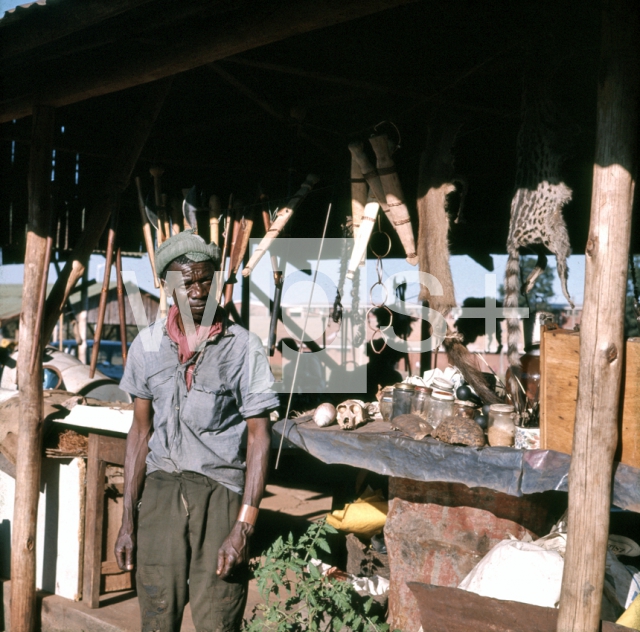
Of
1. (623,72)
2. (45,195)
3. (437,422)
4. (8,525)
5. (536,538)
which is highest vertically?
(623,72)

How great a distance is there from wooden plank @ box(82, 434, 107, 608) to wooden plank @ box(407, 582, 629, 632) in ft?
7.28

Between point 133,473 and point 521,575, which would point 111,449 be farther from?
point 521,575

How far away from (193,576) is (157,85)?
9.10 feet

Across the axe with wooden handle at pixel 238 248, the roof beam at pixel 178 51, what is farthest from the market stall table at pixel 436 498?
the roof beam at pixel 178 51

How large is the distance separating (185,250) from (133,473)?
3.30ft

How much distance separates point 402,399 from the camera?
11.5 feet

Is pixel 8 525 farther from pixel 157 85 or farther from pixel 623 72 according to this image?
pixel 623 72

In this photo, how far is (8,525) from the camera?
14.8 ft

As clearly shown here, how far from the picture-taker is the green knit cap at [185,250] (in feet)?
8.77

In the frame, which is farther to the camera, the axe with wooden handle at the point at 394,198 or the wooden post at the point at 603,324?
the axe with wooden handle at the point at 394,198

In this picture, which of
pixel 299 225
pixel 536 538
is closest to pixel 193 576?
pixel 536 538

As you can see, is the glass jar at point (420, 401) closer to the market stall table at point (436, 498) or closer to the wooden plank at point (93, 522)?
the market stall table at point (436, 498)

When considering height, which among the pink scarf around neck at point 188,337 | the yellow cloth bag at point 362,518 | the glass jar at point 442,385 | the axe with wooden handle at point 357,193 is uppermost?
the axe with wooden handle at point 357,193

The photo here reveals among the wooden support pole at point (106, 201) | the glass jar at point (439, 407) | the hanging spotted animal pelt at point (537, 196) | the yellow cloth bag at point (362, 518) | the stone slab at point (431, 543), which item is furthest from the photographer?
the yellow cloth bag at point (362, 518)
